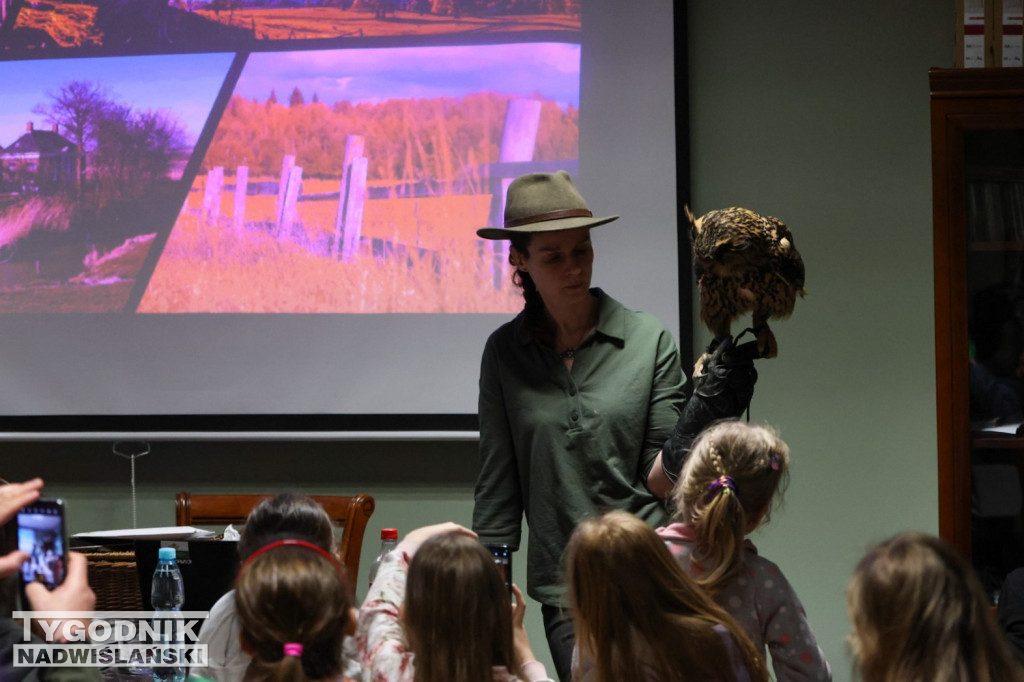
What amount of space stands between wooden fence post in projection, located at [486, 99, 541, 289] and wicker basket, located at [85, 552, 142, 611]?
1268 mm

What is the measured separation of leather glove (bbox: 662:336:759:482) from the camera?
5.01 feet

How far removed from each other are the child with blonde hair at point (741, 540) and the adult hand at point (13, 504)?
862 millimetres

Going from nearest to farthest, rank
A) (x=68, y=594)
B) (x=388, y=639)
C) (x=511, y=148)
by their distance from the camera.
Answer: (x=68, y=594) < (x=388, y=639) < (x=511, y=148)

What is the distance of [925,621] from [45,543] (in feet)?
3.20

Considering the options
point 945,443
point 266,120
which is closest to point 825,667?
point 945,443

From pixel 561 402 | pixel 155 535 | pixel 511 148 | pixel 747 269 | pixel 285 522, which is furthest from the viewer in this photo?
pixel 511 148

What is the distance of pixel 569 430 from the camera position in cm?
180

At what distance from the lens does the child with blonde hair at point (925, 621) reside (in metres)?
1.14

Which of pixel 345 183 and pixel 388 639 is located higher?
pixel 345 183

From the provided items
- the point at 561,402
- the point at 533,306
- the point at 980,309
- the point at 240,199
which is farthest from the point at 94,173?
the point at 980,309

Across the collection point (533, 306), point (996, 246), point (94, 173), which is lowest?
point (533, 306)

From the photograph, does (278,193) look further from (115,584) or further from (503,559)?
(503,559)

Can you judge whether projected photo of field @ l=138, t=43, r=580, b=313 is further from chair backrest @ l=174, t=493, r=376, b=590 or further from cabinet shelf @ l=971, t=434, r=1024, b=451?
cabinet shelf @ l=971, t=434, r=1024, b=451

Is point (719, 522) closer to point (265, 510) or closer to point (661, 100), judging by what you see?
point (265, 510)
